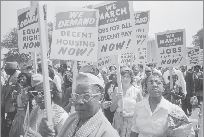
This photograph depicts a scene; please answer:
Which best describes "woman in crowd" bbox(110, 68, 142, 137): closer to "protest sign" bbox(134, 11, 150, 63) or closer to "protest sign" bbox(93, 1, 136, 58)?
"protest sign" bbox(93, 1, 136, 58)

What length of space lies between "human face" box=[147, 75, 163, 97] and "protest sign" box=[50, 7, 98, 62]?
1374 millimetres

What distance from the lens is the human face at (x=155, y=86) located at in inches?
150

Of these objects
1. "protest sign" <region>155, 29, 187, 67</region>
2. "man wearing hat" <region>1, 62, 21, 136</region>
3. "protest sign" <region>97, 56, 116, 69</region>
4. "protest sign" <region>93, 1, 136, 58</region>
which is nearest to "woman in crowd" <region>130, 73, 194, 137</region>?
"protest sign" <region>93, 1, 136, 58</region>

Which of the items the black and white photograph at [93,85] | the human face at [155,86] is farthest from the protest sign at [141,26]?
the human face at [155,86]

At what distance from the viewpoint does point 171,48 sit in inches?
282

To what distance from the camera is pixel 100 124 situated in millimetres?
2512

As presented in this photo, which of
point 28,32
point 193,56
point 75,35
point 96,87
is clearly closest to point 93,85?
point 96,87

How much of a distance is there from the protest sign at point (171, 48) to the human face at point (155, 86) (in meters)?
3.12

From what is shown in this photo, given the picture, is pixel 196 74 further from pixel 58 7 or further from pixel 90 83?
pixel 90 83

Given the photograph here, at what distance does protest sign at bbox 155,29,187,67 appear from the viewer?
22.7 ft

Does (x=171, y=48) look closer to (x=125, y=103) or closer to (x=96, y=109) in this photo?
(x=125, y=103)

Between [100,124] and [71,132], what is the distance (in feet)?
1.01

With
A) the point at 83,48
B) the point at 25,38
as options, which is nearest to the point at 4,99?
the point at 25,38

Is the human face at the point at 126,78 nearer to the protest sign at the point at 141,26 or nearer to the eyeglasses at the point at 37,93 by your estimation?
the protest sign at the point at 141,26
